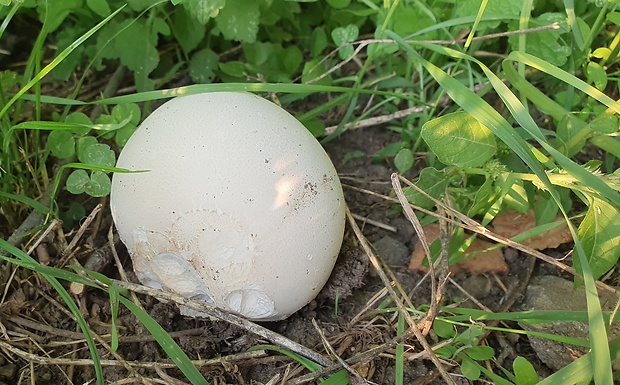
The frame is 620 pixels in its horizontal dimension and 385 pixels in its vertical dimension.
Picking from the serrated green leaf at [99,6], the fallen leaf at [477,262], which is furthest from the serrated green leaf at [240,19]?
the fallen leaf at [477,262]

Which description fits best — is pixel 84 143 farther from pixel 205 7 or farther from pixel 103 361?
pixel 103 361

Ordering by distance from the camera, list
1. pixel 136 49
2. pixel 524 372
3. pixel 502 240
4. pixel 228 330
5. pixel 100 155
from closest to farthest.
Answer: pixel 524 372
pixel 502 240
pixel 228 330
pixel 100 155
pixel 136 49

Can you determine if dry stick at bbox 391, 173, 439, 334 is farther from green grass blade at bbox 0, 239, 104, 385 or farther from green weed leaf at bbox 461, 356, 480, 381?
green grass blade at bbox 0, 239, 104, 385

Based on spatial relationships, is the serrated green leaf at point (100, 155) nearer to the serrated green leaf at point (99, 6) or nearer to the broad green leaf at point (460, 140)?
the serrated green leaf at point (99, 6)

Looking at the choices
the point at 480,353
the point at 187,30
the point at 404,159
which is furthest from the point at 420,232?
the point at 187,30

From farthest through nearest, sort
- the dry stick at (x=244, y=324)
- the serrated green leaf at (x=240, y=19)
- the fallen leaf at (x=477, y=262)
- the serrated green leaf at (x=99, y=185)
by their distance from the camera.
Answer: the serrated green leaf at (x=240, y=19) < the fallen leaf at (x=477, y=262) < the serrated green leaf at (x=99, y=185) < the dry stick at (x=244, y=324)
